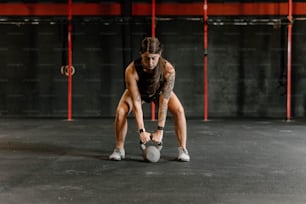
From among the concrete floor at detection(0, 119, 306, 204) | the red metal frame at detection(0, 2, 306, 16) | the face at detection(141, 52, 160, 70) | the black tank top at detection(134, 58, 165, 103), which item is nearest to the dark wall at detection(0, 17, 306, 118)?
the red metal frame at detection(0, 2, 306, 16)

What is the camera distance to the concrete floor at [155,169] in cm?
284

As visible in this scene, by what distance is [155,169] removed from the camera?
12.2 feet

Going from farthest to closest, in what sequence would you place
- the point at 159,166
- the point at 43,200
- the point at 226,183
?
the point at 159,166 < the point at 226,183 < the point at 43,200

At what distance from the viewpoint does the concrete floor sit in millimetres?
2838

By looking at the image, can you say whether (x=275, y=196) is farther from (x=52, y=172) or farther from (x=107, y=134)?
(x=107, y=134)

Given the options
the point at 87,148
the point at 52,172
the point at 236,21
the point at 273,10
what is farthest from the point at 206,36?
the point at 52,172

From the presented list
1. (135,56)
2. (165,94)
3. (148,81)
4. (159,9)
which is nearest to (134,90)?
(148,81)

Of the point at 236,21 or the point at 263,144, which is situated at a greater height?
the point at 236,21

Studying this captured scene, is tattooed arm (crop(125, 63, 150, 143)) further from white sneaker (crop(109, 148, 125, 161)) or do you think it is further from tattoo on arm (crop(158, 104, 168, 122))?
white sneaker (crop(109, 148, 125, 161))

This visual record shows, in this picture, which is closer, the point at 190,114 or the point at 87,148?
the point at 87,148

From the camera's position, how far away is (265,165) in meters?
3.91

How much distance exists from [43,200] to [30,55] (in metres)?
5.76

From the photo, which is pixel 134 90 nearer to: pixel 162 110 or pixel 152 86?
pixel 152 86

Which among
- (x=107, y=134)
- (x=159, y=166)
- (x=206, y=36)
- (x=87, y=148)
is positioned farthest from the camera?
(x=206, y=36)
